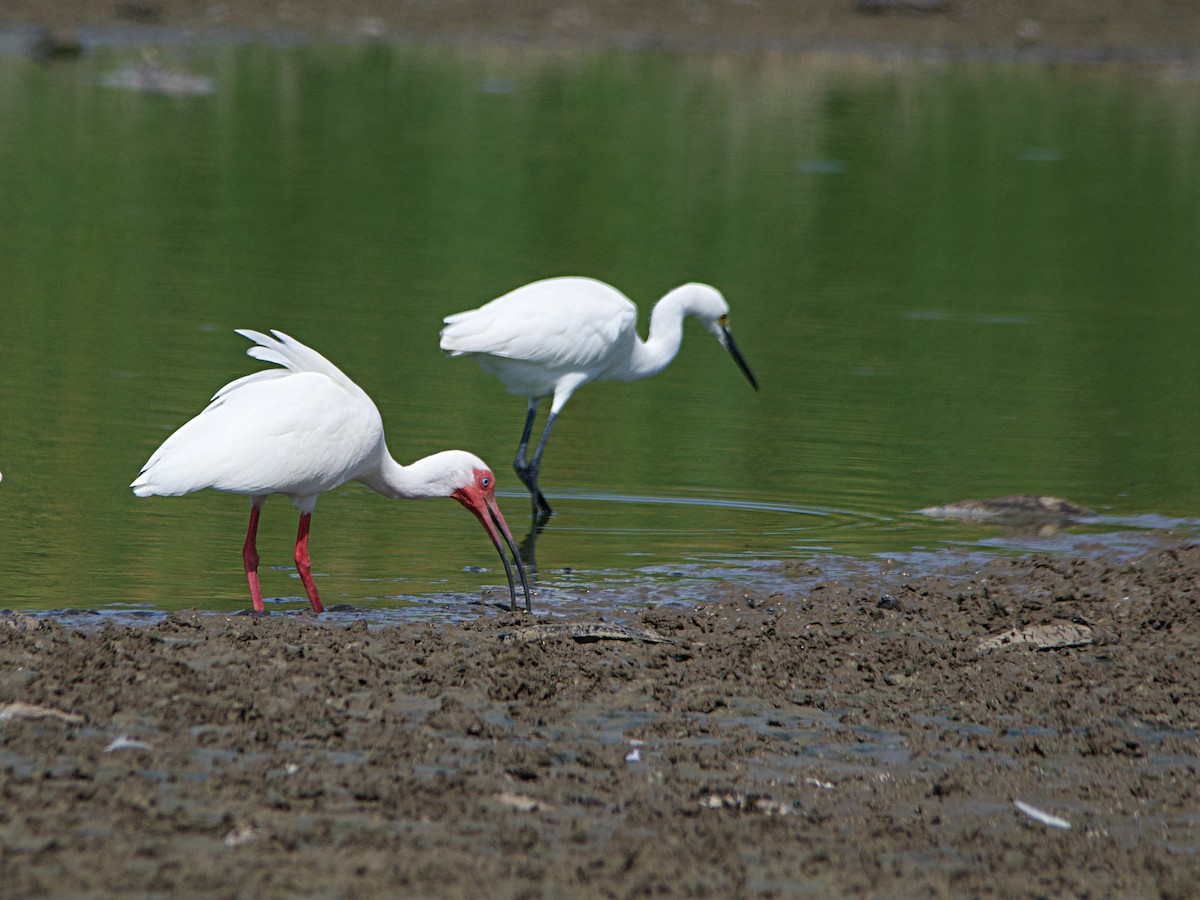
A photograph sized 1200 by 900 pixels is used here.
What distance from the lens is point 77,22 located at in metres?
33.8

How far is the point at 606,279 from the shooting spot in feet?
58.2

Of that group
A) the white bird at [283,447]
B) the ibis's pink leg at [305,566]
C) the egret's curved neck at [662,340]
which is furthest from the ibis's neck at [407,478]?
the egret's curved neck at [662,340]

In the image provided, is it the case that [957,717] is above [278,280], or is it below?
above

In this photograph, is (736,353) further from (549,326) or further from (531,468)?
(531,468)

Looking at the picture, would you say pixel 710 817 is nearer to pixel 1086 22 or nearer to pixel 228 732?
pixel 228 732

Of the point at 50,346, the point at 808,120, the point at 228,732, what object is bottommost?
the point at 808,120

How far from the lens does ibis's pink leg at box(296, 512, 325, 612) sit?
761cm

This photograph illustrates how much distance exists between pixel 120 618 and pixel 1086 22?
3412cm

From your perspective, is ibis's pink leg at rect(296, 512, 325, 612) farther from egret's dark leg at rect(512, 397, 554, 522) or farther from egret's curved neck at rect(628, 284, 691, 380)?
egret's curved neck at rect(628, 284, 691, 380)

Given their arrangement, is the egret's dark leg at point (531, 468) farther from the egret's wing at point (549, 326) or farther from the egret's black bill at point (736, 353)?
the egret's black bill at point (736, 353)

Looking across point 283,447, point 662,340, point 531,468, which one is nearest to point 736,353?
point 662,340

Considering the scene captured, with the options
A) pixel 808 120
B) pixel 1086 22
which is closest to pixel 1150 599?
pixel 808 120

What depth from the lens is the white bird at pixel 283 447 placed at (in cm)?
732

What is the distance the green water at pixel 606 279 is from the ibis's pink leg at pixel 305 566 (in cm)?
37
